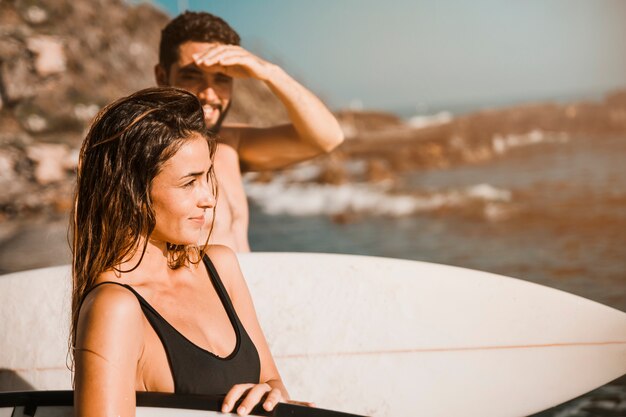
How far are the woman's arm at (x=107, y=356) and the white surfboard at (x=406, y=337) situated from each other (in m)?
1.02

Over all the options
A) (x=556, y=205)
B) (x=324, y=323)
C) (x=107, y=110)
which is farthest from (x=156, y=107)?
(x=556, y=205)

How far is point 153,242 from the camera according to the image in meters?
1.09

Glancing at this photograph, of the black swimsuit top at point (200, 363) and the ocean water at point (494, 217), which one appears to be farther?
the ocean water at point (494, 217)

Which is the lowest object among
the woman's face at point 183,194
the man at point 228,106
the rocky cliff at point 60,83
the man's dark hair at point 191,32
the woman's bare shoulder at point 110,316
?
the woman's bare shoulder at point 110,316

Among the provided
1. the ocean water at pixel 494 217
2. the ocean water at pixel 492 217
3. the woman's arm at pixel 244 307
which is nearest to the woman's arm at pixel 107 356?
the woman's arm at pixel 244 307

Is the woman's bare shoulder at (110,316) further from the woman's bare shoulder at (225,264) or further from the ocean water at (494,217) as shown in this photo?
the ocean water at (494,217)

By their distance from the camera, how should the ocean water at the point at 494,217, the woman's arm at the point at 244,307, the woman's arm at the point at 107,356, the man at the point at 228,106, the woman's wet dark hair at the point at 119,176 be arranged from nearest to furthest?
the woman's arm at the point at 107,356 → the woman's wet dark hair at the point at 119,176 → the woman's arm at the point at 244,307 → the man at the point at 228,106 → the ocean water at the point at 494,217

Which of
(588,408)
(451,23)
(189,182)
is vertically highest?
(451,23)

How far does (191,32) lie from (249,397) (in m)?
0.98

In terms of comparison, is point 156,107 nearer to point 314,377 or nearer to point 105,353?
point 105,353

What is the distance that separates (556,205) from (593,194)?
405 mm

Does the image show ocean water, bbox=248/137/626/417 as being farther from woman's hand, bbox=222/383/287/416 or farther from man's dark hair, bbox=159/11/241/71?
woman's hand, bbox=222/383/287/416

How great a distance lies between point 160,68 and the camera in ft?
5.89

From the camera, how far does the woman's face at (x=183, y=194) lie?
3.42 ft
